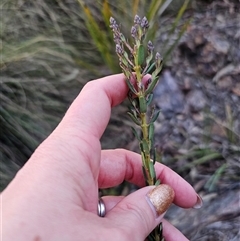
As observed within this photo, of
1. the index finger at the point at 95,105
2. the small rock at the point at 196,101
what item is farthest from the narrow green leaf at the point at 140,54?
the small rock at the point at 196,101

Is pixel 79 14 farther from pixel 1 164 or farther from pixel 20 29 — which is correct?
pixel 1 164

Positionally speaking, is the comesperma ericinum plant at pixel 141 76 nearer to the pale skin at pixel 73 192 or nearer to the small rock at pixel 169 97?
the pale skin at pixel 73 192

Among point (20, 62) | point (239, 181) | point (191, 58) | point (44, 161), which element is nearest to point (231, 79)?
point (191, 58)

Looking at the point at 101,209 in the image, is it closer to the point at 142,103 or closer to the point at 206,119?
the point at 142,103

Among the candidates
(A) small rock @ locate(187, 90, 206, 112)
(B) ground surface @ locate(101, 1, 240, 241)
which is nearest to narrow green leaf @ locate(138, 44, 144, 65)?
(B) ground surface @ locate(101, 1, 240, 241)

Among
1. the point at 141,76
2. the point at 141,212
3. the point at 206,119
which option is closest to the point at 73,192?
the point at 141,212

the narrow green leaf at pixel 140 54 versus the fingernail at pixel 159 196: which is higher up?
the narrow green leaf at pixel 140 54

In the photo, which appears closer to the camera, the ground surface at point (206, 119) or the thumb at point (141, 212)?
the thumb at point (141, 212)
